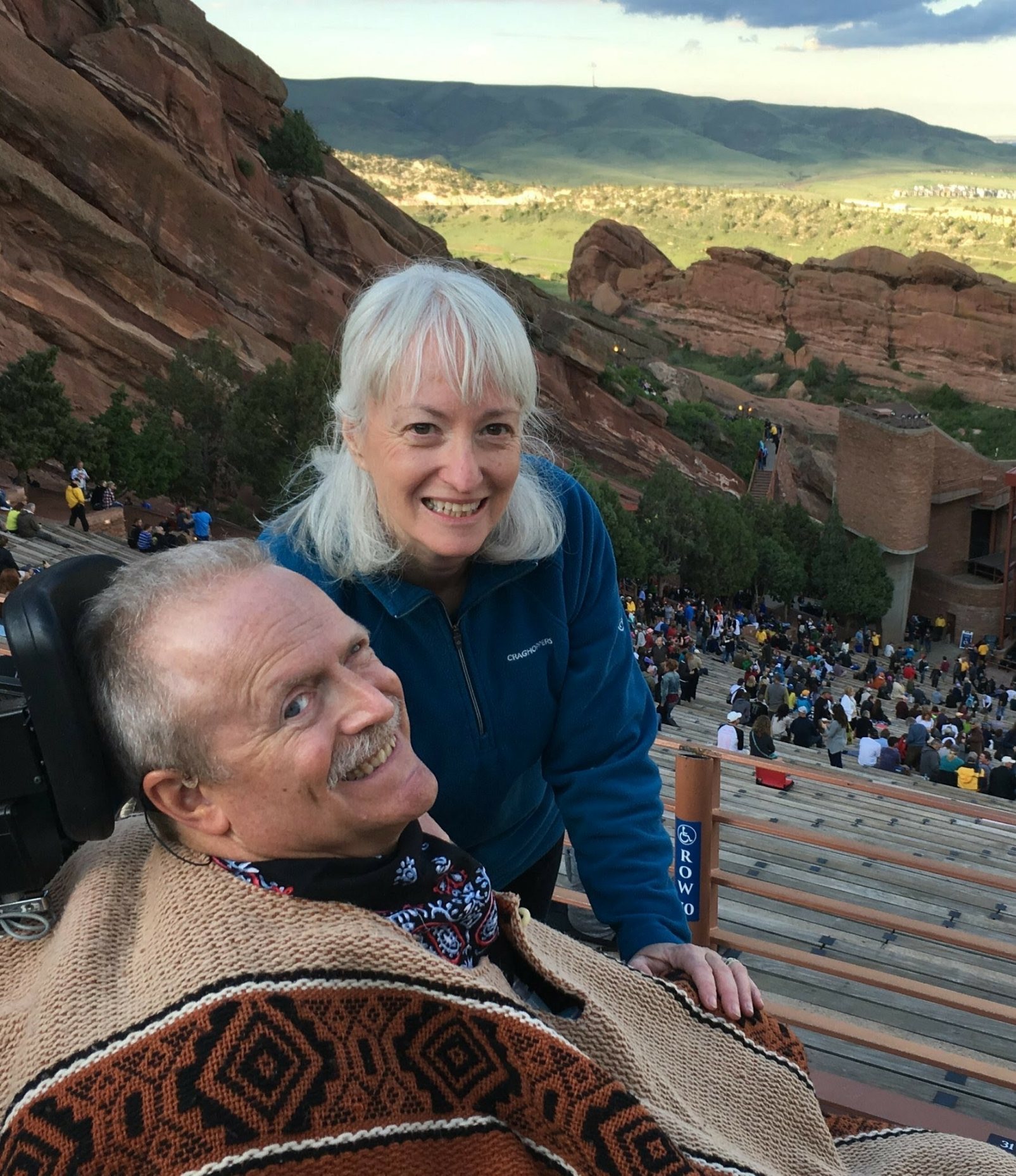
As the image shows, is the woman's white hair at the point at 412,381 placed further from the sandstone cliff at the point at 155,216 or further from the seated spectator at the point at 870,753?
the sandstone cliff at the point at 155,216

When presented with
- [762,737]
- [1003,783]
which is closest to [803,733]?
[1003,783]

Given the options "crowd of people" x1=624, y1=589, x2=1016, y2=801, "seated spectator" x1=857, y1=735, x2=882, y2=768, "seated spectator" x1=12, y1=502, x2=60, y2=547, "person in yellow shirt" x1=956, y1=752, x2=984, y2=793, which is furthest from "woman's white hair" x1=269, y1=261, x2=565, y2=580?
"seated spectator" x1=12, y1=502, x2=60, y2=547

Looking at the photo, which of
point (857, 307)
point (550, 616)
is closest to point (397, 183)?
point (857, 307)

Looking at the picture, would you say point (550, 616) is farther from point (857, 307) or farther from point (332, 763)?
point (857, 307)

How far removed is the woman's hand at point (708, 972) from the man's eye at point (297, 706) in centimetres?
82

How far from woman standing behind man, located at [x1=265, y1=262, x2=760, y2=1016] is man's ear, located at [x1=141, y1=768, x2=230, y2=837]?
0.57 m

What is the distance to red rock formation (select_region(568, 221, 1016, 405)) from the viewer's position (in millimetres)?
57038

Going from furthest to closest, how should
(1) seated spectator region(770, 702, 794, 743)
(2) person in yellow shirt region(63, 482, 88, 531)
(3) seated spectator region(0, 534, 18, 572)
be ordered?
(2) person in yellow shirt region(63, 482, 88, 531) → (1) seated spectator region(770, 702, 794, 743) → (3) seated spectator region(0, 534, 18, 572)

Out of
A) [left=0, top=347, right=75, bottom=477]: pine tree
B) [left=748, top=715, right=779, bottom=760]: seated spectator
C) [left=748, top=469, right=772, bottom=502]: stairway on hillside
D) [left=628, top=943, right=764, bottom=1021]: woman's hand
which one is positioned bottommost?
[left=748, top=469, right=772, bottom=502]: stairway on hillside

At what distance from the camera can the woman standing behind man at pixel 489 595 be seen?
1919mm

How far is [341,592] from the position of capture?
6.72 ft

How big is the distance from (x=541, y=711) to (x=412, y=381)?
0.69 meters

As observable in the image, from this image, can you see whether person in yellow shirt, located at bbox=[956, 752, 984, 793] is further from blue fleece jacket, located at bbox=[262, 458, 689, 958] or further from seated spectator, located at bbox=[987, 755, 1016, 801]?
blue fleece jacket, located at bbox=[262, 458, 689, 958]

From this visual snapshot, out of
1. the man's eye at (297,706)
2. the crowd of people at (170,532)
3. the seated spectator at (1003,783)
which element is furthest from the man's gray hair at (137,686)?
the crowd of people at (170,532)
